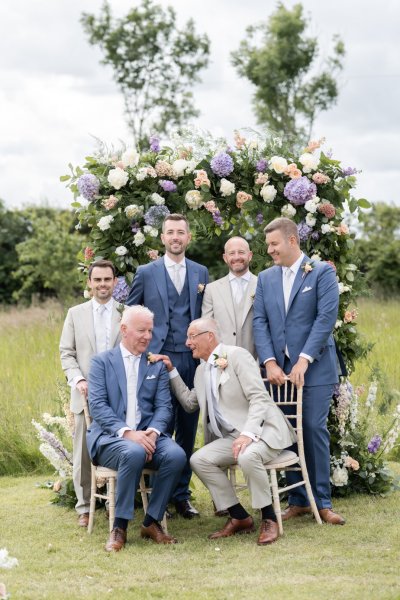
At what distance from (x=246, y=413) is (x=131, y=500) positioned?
34.9 inches

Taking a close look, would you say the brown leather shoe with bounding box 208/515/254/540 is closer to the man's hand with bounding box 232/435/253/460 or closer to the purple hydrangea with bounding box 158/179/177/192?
the man's hand with bounding box 232/435/253/460

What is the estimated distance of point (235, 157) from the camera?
6.70 m

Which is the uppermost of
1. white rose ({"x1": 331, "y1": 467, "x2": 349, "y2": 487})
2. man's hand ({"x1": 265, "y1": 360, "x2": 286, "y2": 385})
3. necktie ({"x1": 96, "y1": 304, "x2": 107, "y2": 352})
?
necktie ({"x1": 96, "y1": 304, "x2": 107, "y2": 352})

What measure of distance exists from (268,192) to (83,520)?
→ 2.64m

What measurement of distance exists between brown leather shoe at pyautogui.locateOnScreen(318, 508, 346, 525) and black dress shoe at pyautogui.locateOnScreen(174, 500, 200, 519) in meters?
0.90

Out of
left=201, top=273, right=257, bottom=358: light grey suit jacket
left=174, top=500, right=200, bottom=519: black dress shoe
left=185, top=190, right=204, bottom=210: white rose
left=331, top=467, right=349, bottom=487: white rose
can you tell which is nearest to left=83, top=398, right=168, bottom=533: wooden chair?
left=174, top=500, right=200, bottom=519: black dress shoe

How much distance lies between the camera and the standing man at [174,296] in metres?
5.96

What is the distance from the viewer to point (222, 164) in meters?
6.55

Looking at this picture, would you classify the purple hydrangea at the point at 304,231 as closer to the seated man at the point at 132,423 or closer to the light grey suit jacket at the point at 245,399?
the light grey suit jacket at the point at 245,399

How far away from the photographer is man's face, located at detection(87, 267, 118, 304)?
5.89 meters

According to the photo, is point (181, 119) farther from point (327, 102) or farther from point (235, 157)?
point (235, 157)

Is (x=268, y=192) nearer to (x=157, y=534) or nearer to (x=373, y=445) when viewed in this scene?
(x=373, y=445)

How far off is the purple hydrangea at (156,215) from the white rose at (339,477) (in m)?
2.20

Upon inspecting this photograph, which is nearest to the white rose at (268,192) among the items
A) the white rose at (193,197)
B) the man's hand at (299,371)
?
the white rose at (193,197)
